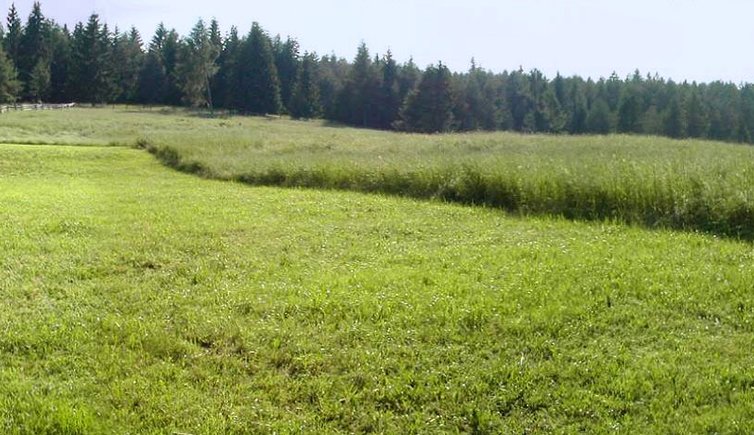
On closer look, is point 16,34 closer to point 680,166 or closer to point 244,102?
point 244,102

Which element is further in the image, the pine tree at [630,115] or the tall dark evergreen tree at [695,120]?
the pine tree at [630,115]

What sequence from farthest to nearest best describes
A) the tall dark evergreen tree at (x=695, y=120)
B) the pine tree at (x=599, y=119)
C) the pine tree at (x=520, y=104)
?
the pine tree at (x=520, y=104), the pine tree at (x=599, y=119), the tall dark evergreen tree at (x=695, y=120)

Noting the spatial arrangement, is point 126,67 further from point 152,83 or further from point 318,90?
point 318,90

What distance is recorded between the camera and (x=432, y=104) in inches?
2132

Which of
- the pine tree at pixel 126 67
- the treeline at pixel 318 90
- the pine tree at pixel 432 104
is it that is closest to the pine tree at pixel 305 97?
the treeline at pixel 318 90

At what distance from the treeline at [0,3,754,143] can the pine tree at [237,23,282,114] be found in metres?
0.12

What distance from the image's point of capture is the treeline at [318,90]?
184 feet

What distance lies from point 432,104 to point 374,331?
51.6m

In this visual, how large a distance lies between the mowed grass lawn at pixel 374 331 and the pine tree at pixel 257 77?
5616 cm

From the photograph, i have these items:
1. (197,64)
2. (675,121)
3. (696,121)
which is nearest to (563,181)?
(675,121)

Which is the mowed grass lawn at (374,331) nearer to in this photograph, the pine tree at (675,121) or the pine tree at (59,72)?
the pine tree at (675,121)

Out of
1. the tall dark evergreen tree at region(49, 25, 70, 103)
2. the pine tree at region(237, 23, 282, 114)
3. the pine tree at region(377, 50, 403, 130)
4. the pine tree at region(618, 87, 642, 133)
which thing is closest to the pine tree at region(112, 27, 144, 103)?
the tall dark evergreen tree at region(49, 25, 70, 103)

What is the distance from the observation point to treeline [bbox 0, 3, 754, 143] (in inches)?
2207

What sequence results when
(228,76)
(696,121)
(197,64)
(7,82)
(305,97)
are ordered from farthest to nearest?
(305,97) → (228,76) → (197,64) → (696,121) → (7,82)
